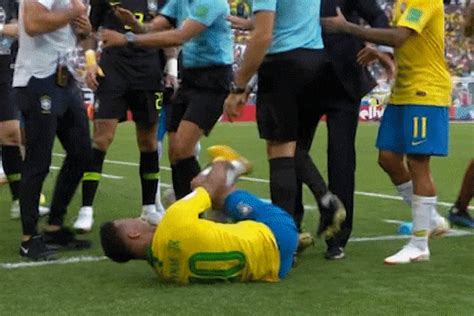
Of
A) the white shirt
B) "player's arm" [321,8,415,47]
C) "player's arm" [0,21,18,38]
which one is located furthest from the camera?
"player's arm" [0,21,18,38]

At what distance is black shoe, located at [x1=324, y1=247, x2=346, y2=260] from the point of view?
677cm

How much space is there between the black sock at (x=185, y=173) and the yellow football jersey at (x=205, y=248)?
1.99 metres

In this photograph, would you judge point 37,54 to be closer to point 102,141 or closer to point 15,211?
point 102,141

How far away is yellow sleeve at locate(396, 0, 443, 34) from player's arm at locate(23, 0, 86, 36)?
78.7 inches

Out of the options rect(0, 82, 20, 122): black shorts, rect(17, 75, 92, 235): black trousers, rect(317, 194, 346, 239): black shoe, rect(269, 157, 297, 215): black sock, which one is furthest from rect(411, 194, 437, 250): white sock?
rect(0, 82, 20, 122): black shorts

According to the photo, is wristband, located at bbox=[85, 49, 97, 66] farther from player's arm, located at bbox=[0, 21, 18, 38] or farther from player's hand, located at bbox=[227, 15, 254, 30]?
player's hand, located at bbox=[227, 15, 254, 30]

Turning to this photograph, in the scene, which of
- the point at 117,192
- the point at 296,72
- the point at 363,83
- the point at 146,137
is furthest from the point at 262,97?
the point at 117,192

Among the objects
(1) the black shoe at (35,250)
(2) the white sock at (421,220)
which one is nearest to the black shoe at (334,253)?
(2) the white sock at (421,220)

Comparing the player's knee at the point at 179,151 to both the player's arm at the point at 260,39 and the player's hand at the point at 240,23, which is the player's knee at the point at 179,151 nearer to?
the player's hand at the point at 240,23

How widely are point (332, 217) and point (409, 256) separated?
53cm

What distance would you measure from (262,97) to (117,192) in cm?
479

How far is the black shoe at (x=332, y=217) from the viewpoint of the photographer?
668cm

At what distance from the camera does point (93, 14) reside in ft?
27.6

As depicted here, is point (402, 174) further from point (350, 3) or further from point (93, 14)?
point (93, 14)
